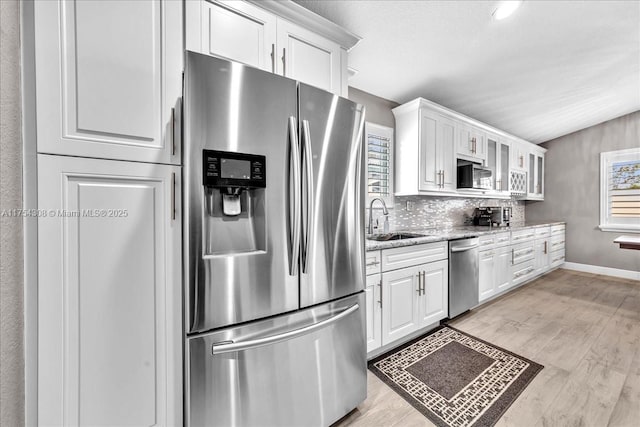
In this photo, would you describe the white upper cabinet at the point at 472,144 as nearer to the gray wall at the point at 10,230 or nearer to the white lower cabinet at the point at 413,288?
the white lower cabinet at the point at 413,288

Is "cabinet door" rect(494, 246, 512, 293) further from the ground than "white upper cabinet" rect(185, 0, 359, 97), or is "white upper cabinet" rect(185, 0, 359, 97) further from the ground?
"white upper cabinet" rect(185, 0, 359, 97)

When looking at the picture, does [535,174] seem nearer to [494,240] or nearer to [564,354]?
[494,240]

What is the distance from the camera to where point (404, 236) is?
2715 mm

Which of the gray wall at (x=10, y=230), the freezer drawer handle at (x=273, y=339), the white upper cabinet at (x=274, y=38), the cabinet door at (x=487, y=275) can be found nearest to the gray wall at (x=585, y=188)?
the cabinet door at (x=487, y=275)

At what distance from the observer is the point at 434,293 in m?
2.37

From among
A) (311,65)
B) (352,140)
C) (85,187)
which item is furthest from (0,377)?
(311,65)

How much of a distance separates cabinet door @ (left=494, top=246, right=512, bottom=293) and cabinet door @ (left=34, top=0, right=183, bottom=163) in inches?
139

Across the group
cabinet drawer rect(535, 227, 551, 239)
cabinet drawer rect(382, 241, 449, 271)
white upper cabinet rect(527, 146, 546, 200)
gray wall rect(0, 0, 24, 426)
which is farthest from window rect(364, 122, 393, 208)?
white upper cabinet rect(527, 146, 546, 200)

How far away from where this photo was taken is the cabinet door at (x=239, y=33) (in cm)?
125

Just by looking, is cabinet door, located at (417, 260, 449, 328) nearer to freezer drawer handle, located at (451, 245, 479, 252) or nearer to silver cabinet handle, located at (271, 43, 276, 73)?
freezer drawer handle, located at (451, 245, 479, 252)

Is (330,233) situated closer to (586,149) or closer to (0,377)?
(0,377)

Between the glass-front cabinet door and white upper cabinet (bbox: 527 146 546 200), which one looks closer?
the glass-front cabinet door

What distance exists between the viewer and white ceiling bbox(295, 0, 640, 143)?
1.84m

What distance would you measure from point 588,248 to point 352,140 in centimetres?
574
